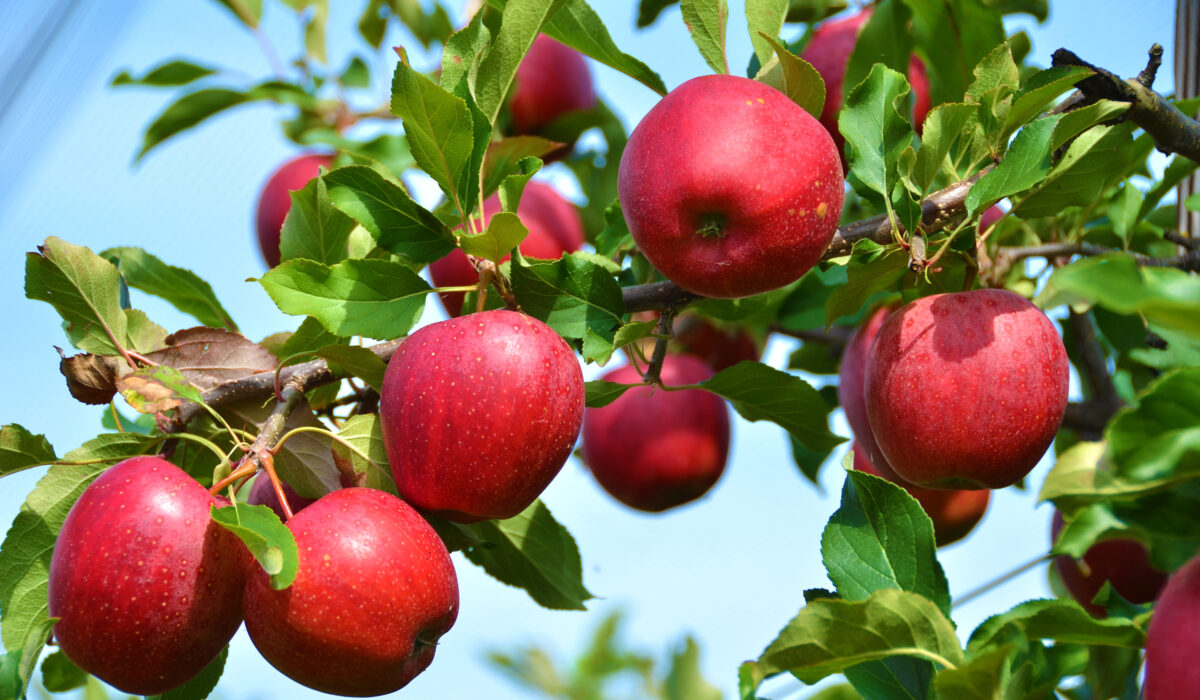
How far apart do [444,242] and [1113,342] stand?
0.83m

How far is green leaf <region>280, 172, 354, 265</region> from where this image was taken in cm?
94

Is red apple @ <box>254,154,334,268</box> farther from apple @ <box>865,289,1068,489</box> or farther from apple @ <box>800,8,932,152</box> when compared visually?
apple @ <box>865,289,1068,489</box>

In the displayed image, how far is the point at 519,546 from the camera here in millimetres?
927

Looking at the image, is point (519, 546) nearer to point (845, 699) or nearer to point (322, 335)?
point (322, 335)

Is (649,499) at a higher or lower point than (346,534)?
lower

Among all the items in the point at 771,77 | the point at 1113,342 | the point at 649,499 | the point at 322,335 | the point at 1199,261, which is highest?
the point at 771,77

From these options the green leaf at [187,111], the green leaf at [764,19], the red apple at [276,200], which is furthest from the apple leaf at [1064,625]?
the green leaf at [187,111]

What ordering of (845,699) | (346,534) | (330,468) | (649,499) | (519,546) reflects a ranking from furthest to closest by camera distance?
1. (649,499)
2. (845,699)
3. (519,546)
4. (330,468)
5. (346,534)

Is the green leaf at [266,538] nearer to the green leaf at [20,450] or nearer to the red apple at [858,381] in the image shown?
the green leaf at [20,450]

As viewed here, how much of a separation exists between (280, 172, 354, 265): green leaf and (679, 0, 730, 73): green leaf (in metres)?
0.36

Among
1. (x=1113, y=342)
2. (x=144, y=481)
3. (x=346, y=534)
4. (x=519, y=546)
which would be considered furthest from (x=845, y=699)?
(x=144, y=481)

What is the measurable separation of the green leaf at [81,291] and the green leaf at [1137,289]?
0.76 meters

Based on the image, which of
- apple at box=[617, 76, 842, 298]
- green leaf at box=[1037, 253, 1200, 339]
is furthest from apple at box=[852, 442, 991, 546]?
green leaf at box=[1037, 253, 1200, 339]

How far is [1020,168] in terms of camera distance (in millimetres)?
729
